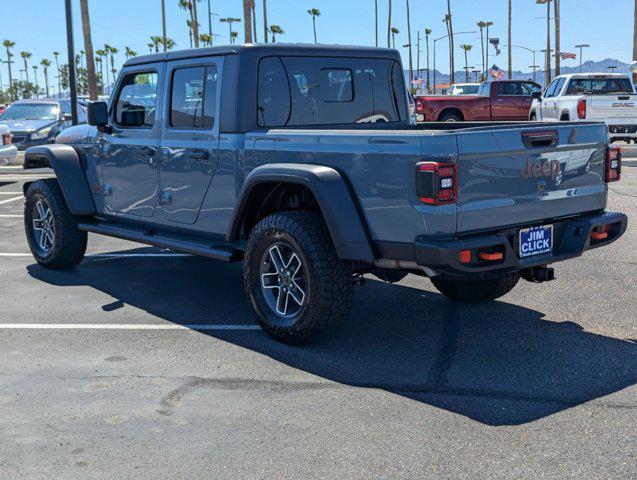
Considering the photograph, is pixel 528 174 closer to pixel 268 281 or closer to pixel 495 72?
pixel 268 281

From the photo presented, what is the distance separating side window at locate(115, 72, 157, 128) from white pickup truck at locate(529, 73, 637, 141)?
43.4 ft

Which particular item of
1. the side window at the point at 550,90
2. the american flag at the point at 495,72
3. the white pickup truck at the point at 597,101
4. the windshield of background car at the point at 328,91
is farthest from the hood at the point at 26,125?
the american flag at the point at 495,72

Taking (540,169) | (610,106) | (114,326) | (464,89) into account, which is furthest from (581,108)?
(464,89)

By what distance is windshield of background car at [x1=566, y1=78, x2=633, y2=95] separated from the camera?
20.1 m

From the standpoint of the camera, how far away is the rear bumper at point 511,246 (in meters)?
4.64

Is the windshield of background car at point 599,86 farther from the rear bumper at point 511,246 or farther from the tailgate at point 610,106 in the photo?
the rear bumper at point 511,246

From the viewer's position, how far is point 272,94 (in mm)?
6074

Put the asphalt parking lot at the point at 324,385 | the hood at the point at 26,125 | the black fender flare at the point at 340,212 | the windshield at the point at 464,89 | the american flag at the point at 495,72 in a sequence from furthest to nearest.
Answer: the american flag at the point at 495,72, the windshield at the point at 464,89, the hood at the point at 26,125, the black fender flare at the point at 340,212, the asphalt parking lot at the point at 324,385

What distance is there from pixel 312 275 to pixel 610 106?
51.6ft

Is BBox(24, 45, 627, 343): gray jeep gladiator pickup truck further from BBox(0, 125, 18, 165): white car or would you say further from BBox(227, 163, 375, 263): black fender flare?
BBox(0, 125, 18, 165): white car

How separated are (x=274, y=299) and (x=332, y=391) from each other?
1189 mm

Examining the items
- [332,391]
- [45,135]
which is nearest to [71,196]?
[332,391]

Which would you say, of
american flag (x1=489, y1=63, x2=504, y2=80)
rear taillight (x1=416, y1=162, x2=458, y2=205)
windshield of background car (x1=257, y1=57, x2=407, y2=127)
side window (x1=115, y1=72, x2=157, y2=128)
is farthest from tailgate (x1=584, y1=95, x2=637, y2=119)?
american flag (x1=489, y1=63, x2=504, y2=80)

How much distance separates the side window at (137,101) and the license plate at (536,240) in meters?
3.16
